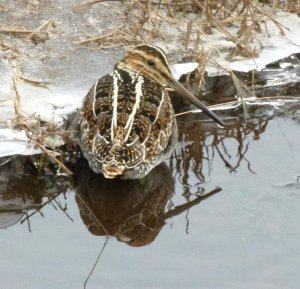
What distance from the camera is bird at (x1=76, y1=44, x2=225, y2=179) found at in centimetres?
509

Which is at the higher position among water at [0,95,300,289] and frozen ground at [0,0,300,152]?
frozen ground at [0,0,300,152]

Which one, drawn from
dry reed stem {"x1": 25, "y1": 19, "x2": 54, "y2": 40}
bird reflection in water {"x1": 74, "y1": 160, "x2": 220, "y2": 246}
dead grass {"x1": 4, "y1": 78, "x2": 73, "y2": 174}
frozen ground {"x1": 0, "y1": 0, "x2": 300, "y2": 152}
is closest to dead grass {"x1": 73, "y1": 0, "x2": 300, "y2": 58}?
frozen ground {"x1": 0, "y1": 0, "x2": 300, "y2": 152}

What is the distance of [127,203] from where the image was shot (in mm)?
5156

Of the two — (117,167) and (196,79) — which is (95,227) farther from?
(196,79)

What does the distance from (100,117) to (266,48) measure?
189 cm

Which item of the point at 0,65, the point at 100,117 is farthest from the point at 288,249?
the point at 0,65

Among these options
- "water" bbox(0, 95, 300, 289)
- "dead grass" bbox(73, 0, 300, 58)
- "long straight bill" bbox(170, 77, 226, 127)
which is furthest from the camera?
"dead grass" bbox(73, 0, 300, 58)

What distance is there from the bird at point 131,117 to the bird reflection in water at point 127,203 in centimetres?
9

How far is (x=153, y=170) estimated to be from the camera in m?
5.52

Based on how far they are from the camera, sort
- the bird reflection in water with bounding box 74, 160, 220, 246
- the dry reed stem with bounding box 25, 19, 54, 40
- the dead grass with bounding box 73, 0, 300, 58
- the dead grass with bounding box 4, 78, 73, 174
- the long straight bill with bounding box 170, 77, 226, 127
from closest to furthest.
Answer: the bird reflection in water with bounding box 74, 160, 220, 246
the dead grass with bounding box 4, 78, 73, 174
the long straight bill with bounding box 170, 77, 226, 127
the dry reed stem with bounding box 25, 19, 54, 40
the dead grass with bounding box 73, 0, 300, 58

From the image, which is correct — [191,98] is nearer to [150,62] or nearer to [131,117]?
[150,62]

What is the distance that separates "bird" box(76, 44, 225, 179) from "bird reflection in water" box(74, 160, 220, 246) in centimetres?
9

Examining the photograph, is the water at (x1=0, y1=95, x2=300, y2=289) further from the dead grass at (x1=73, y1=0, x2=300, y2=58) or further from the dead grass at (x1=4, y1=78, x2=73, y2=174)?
the dead grass at (x1=73, y1=0, x2=300, y2=58)

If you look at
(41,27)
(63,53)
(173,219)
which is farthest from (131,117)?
(41,27)
